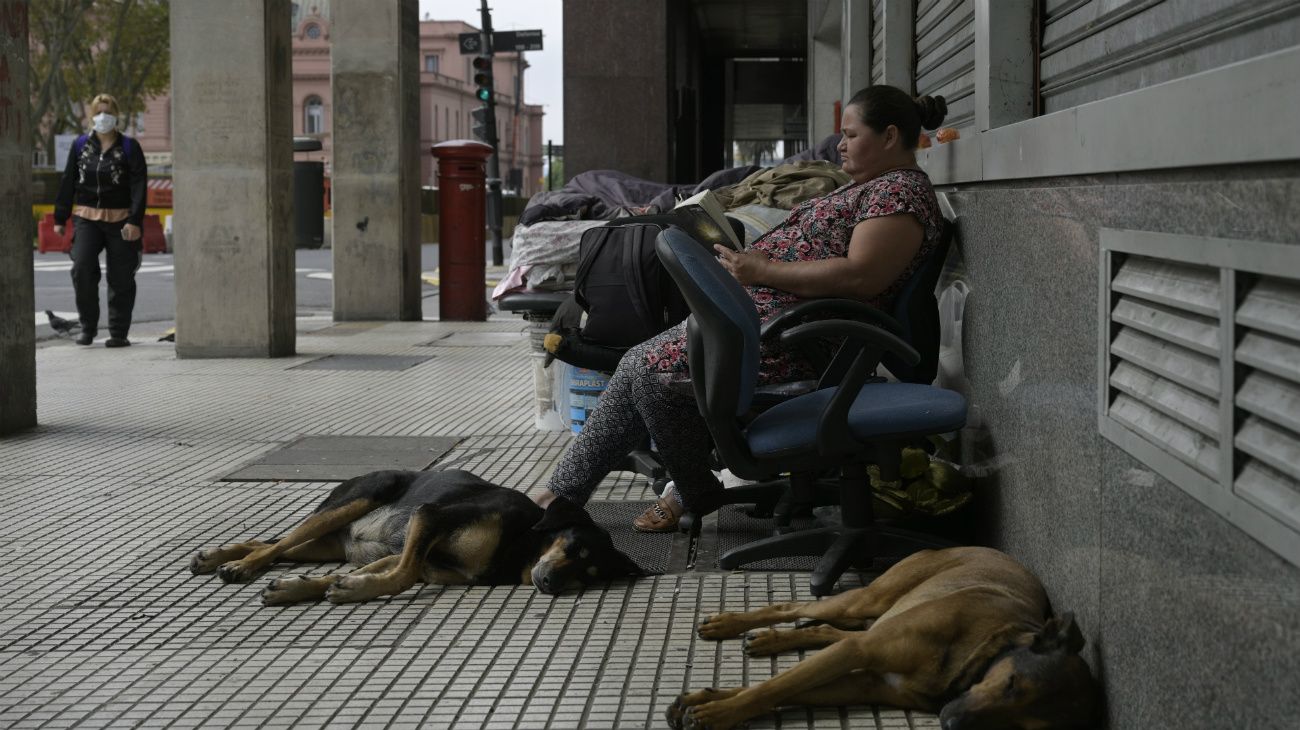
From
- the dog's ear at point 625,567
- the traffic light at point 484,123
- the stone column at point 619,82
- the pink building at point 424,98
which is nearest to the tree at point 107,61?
the traffic light at point 484,123

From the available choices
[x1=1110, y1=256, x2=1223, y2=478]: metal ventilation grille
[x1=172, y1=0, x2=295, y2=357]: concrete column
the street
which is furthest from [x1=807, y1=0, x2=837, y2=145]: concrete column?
[x1=1110, y1=256, x2=1223, y2=478]: metal ventilation grille

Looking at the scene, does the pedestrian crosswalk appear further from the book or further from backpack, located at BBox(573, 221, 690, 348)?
the book

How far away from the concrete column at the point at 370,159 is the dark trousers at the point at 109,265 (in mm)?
3281

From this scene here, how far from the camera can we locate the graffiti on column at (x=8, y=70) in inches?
312

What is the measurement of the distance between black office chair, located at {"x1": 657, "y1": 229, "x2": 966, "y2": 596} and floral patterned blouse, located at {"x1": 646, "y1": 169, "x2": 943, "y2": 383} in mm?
364

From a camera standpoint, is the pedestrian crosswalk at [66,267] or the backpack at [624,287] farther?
the pedestrian crosswalk at [66,267]

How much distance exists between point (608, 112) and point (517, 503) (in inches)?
464

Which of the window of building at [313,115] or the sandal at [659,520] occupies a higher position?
the window of building at [313,115]

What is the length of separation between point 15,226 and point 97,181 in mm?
4657

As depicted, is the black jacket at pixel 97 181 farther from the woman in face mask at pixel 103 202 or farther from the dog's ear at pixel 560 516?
the dog's ear at pixel 560 516

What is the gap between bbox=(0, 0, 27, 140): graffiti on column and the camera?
26.0 ft

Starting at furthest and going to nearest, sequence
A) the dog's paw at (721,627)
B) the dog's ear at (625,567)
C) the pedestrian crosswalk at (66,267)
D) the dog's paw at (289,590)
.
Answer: the pedestrian crosswalk at (66,267) < the dog's ear at (625,567) < the dog's paw at (289,590) < the dog's paw at (721,627)

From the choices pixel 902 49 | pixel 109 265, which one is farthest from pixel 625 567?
pixel 109 265

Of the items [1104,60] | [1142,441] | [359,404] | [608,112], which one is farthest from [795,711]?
[608,112]
